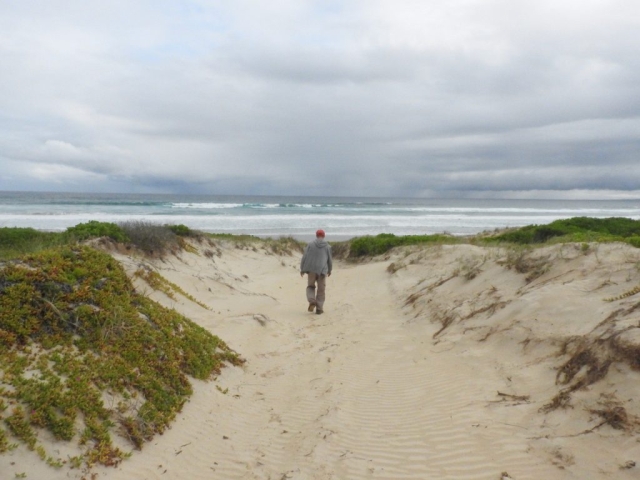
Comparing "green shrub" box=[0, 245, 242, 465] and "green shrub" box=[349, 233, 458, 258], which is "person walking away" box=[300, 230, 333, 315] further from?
"green shrub" box=[349, 233, 458, 258]

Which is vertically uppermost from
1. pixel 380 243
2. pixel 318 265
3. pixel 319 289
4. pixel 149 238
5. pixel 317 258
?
pixel 149 238

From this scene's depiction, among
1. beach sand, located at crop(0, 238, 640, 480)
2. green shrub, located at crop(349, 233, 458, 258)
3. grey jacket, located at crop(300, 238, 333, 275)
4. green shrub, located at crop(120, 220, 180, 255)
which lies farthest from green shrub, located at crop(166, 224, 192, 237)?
grey jacket, located at crop(300, 238, 333, 275)

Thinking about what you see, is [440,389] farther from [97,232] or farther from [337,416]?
[97,232]

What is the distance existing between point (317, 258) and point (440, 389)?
237 inches

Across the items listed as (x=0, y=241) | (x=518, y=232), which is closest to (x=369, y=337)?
(x=0, y=241)

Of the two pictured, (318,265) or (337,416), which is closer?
(337,416)

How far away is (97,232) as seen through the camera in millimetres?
14086

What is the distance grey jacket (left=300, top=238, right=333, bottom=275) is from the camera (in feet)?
38.5

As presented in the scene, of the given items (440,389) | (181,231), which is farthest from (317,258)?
(181,231)

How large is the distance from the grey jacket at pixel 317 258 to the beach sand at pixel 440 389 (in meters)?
1.37

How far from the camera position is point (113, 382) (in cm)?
484

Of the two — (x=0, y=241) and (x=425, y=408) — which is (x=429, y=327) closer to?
(x=425, y=408)

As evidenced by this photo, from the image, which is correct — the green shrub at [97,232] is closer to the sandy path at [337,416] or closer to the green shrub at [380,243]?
the sandy path at [337,416]

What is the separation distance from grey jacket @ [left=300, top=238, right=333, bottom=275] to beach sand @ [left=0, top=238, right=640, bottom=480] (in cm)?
137
